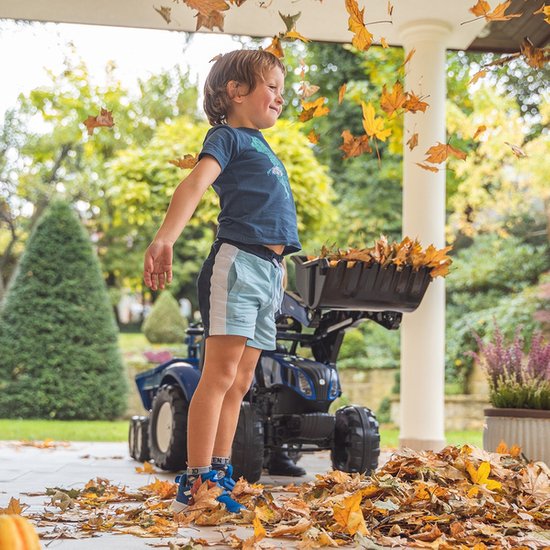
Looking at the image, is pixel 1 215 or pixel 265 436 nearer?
pixel 265 436

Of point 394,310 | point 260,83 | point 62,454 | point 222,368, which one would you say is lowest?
point 62,454

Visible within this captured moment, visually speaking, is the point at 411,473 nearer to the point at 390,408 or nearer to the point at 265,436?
the point at 265,436

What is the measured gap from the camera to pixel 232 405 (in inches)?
107

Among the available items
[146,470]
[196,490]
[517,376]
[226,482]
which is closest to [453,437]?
[517,376]

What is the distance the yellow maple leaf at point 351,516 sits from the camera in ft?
7.27

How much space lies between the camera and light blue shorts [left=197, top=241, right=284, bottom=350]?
2.56 m

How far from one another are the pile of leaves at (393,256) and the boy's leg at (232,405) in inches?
27.0

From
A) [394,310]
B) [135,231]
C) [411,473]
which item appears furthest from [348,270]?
[135,231]

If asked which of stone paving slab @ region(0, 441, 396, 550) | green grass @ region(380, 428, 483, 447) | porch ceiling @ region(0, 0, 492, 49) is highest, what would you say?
porch ceiling @ region(0, 0, 492, 49)

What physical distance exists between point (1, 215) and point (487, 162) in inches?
327

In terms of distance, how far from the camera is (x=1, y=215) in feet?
47.3

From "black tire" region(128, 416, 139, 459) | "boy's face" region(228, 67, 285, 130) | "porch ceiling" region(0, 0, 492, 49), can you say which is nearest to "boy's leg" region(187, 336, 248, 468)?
"boy's face" region(228, 67, 285, 130)

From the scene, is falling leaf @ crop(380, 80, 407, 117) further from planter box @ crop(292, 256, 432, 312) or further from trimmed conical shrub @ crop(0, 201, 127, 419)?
trimmed conical shrub @ crop(0, 201, 127, 419)

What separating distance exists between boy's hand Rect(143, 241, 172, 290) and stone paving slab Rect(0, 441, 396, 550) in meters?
0.68
